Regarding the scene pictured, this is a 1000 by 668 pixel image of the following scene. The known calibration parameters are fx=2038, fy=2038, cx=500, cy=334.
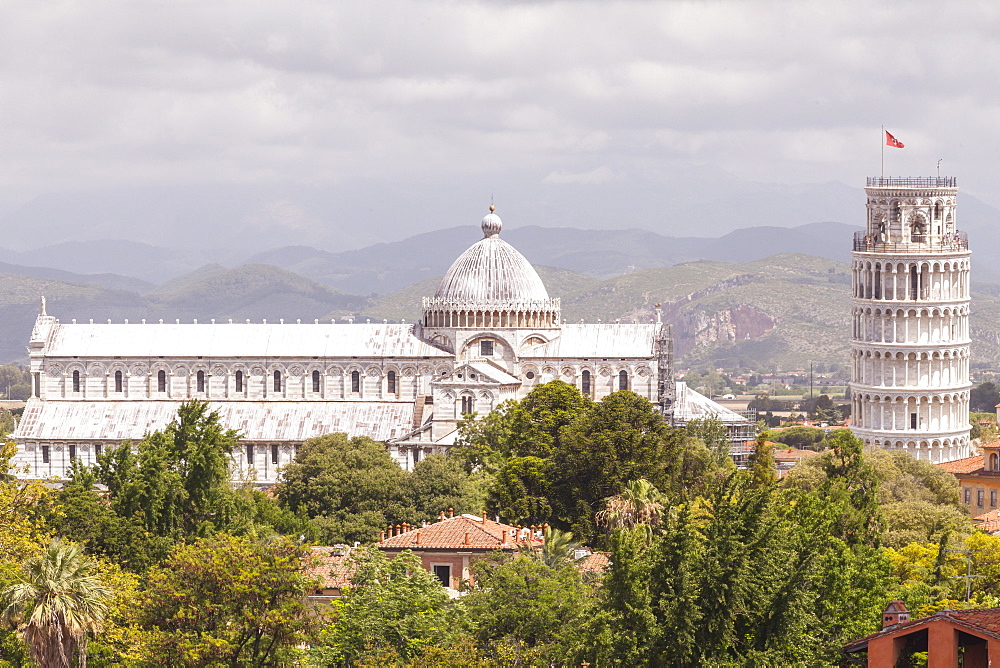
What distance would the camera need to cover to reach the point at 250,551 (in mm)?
63062

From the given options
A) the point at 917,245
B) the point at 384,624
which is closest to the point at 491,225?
the point at 917,245

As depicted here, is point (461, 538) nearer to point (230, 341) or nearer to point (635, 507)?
point (635, 507)

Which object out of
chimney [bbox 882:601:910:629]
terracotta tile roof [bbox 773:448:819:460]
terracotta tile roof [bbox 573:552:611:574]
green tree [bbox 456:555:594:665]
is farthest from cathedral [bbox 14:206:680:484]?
chimney [bbox 882:601:910:629]

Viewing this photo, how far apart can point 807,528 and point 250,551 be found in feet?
57.2

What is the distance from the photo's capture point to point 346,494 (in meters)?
95.6

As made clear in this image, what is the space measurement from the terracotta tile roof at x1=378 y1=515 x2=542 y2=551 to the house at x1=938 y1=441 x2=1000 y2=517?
34377 millimetres

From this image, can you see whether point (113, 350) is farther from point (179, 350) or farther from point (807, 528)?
point (807, 528)

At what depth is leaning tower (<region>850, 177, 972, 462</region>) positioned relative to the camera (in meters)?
132

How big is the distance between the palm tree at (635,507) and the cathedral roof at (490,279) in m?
43.5

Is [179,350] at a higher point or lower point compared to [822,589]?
higher

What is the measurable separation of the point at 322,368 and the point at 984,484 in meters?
44.5

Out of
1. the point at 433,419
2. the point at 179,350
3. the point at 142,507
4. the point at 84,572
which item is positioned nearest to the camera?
the point at 84,572

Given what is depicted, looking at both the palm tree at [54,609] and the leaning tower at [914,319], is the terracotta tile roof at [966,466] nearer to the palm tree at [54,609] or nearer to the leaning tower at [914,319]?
the leaning tower at [914,319]

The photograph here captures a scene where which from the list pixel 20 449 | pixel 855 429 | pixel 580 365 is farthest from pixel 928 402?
pixel 20 449
